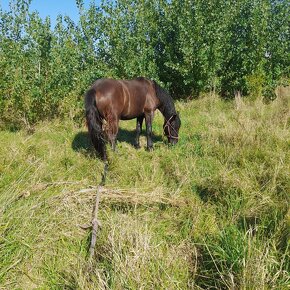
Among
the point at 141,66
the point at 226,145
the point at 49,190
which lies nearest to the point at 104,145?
the point at 49,190

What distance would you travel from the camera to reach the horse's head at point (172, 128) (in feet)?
24.2

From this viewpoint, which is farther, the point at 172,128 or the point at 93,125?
the point at 172,128

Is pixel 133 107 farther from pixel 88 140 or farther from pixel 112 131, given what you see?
pixel 88 140

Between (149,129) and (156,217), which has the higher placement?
(149,129)

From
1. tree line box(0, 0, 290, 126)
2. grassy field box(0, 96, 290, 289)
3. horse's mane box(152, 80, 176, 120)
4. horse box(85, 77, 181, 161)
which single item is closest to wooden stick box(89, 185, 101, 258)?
grassy field box(0, 96, 290, 289)

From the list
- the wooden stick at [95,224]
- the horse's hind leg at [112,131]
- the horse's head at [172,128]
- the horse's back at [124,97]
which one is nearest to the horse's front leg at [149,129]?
the horse's back at [124,97]

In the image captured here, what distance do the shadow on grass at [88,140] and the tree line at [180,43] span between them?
1.73 meters

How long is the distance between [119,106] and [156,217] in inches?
122

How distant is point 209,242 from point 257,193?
3.71ft

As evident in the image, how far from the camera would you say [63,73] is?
8.86m

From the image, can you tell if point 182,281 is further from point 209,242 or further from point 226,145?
point 226,145

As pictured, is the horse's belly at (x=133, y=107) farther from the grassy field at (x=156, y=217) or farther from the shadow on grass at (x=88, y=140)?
the grassy field at (x=156, y=217)

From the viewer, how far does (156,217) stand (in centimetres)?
402

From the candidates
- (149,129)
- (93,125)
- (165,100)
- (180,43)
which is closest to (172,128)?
(149,129)
